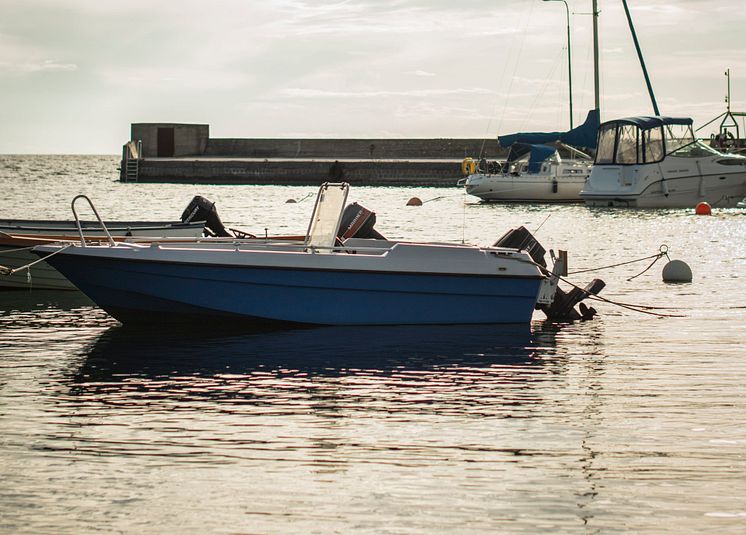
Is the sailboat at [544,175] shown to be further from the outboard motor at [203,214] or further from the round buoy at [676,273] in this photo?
the outboard motor at [203,214]

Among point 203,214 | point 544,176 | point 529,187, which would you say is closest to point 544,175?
point 544,176

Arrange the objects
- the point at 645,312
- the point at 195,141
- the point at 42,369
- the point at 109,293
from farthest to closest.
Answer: the point at 195,141
the point at 645,312
the point at 109,293
the point at 42,369

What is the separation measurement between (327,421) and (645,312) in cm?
730

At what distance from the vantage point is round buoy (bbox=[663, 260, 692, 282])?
18312 mm

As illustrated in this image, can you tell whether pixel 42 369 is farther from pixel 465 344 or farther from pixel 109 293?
pixel 465 344

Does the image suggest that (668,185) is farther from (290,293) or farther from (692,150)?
(290,293)

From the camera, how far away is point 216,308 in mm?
12680

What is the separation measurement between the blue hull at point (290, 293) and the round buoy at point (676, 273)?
596cm

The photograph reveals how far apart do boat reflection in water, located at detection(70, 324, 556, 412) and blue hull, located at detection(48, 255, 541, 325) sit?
18cm

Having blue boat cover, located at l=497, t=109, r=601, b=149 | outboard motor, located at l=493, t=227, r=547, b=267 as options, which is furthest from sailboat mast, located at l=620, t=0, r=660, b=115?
outboard motor, located at l=493, t=227, r=547, b=267

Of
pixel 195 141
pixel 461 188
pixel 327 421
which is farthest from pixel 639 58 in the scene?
pixel 195 141

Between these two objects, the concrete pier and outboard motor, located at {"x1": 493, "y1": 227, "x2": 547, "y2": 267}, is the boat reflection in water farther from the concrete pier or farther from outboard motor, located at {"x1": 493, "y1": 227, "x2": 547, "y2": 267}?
the concrete pier

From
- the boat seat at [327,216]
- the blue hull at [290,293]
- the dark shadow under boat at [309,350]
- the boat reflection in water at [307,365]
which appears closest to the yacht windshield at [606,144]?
the dark shadow under boat at [309,350]

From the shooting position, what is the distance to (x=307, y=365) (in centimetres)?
1091
